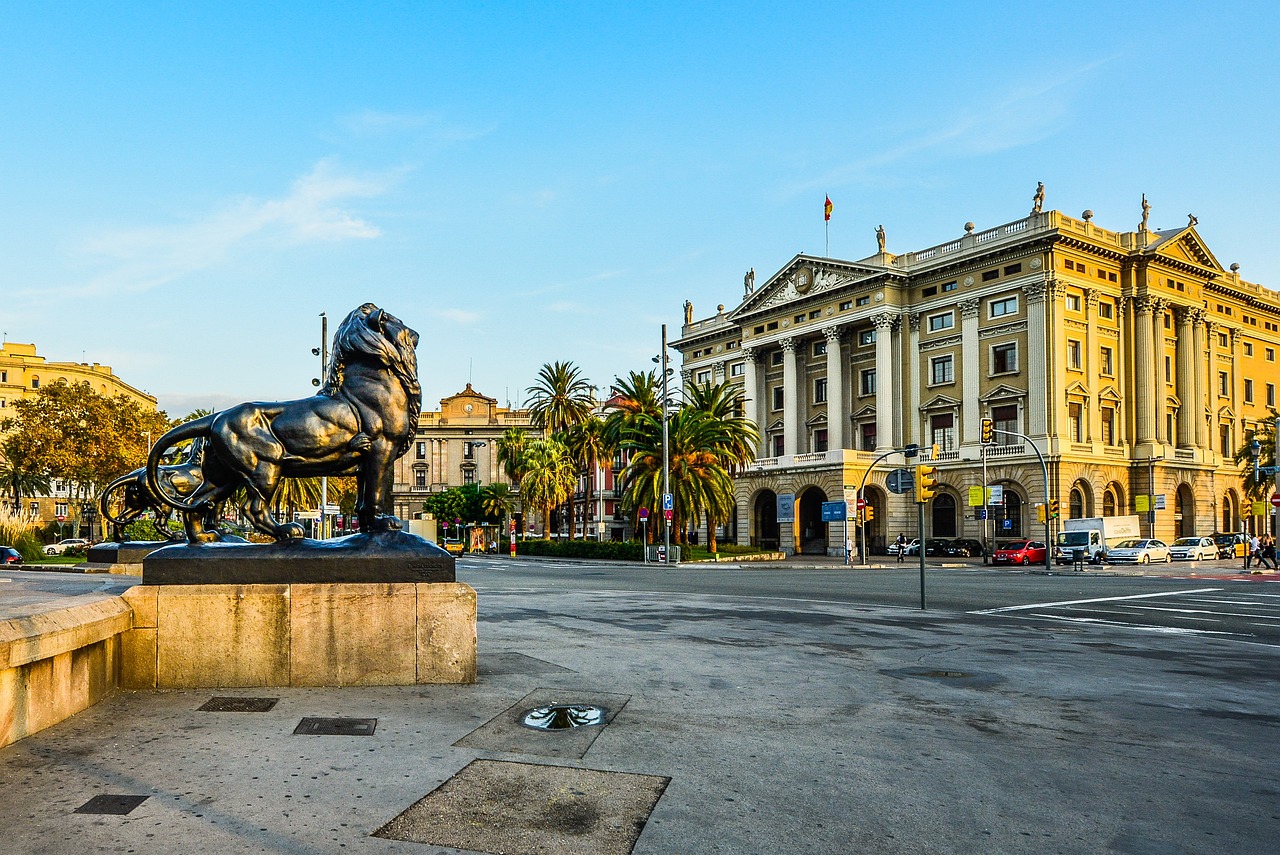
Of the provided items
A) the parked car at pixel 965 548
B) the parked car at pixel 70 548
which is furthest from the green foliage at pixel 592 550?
the parked car at pixel 70 548

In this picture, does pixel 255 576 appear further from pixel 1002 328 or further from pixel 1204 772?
pixel 1002 328

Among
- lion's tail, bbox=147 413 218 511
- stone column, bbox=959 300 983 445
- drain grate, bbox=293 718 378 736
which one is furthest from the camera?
stone column, bbox=959 300 983 445

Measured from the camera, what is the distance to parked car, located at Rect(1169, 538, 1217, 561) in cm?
5247

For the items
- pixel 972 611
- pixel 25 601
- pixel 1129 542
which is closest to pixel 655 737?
pixel 25 601

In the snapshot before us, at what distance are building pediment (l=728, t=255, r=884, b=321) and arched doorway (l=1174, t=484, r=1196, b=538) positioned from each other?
25.5m

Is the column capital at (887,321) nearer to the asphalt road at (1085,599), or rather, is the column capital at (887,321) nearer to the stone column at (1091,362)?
the stone column at (1091,362)

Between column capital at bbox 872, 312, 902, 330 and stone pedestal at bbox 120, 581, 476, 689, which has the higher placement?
column capital at bbox 872, 312, 902, 330

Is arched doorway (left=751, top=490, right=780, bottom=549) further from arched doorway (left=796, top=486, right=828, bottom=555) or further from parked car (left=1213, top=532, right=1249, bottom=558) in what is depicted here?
parked car (left=1213, top=532, right=1249, bottom=558)

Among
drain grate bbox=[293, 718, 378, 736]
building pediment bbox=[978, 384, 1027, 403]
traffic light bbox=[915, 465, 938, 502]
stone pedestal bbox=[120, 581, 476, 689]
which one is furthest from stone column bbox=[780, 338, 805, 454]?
drain grate bbox=[293, 718, 378, 736]

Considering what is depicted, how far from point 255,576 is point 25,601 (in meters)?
1.45

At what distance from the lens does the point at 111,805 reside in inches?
166

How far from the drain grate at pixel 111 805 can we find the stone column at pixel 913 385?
65376 millimetres

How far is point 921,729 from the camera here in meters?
6.34

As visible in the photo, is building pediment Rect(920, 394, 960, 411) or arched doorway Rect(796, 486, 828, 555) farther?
arched doorway Rect(796, 486, 828, 555)
